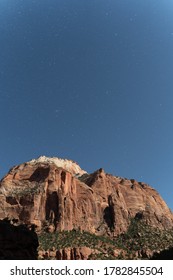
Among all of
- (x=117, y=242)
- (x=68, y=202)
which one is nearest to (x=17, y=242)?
(x=117, y=242)

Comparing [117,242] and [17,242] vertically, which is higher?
[117,242]

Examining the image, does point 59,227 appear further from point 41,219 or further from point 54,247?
point 54,247

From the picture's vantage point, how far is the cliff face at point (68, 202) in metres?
144

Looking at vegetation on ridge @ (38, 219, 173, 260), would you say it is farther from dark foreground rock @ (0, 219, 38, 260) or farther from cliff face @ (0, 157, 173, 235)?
dark foreground rock @ (0, 219, 38, 260)

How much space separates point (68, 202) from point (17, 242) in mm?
118811

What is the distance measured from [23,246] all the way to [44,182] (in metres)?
130

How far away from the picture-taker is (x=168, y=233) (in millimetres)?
153000

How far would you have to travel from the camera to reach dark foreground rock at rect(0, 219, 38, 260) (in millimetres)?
34438

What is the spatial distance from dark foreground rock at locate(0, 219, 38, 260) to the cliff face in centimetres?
9689

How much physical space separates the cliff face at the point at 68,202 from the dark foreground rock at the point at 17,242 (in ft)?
318

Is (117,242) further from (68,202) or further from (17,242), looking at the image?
(17,242)

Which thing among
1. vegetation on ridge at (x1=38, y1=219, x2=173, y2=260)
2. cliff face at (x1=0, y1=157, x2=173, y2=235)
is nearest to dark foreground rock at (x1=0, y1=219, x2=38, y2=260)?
vegetation on ridge at (x1=38, y1=219, x2=173, y2=260)

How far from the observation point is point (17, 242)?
3644 centimetres
